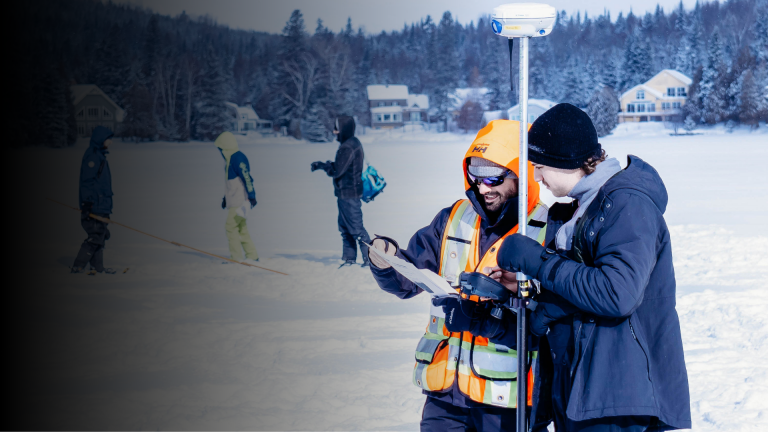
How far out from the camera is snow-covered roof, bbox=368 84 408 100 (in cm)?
3491

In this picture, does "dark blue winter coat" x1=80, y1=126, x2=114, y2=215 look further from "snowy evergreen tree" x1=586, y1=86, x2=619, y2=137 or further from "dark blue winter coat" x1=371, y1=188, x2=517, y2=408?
"snowy evergreen tree" x1=586, y1=86, x2=619, y2=137

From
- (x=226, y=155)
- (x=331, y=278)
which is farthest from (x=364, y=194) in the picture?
(x=226, y=155)

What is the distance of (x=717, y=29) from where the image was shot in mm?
22297

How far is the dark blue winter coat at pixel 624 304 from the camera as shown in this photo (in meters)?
1.21

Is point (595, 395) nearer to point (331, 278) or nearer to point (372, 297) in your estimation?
point (372, 297)

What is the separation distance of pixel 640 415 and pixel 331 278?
4.65 meters

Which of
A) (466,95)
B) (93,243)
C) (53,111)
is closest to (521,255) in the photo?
(93,243)

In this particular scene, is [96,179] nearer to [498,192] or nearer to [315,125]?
[498,192]

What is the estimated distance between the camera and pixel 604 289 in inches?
47.2

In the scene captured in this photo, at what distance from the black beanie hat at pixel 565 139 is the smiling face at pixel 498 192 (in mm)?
266

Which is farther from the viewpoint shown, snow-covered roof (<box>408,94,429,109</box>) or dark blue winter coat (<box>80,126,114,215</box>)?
snow-covered roof (<box>408,94,429,109</box>)

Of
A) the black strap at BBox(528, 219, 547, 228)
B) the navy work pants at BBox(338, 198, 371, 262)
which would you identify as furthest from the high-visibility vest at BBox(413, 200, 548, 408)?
the navy work pants at BBox(338, 198, 371, 262)

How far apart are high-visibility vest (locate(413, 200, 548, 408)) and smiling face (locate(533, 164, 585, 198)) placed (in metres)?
0.20

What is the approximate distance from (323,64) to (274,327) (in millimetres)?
34128
